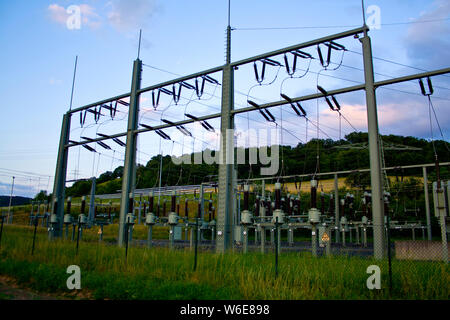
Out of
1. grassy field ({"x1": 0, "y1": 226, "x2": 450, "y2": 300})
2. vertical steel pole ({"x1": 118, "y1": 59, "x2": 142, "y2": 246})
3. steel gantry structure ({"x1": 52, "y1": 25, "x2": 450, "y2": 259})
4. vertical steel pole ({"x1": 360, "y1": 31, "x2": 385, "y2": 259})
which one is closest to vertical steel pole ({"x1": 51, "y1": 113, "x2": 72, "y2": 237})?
steel gantry structure ({"x1": 52, "y1": 25, "x2": 450, "y2": 259})

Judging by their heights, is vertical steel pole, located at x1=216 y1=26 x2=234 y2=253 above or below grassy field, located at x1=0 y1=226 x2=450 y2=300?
above

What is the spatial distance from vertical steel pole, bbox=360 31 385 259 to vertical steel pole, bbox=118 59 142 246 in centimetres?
1124

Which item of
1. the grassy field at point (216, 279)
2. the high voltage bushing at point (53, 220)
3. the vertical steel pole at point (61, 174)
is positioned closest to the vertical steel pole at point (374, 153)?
the grassy field at point (216, 279)

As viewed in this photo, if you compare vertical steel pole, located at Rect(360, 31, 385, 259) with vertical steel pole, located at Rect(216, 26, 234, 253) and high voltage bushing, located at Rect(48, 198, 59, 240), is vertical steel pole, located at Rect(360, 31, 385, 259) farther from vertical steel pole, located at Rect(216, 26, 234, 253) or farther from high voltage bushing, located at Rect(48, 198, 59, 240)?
high voltage bushing, located at Rect(48, 198, 59, 240)

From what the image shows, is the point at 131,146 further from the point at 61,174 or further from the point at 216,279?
the point at 216,279

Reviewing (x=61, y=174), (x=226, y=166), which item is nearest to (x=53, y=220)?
(x=61, y=174)

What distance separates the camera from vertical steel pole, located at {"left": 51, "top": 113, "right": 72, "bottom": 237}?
22031 millimetres

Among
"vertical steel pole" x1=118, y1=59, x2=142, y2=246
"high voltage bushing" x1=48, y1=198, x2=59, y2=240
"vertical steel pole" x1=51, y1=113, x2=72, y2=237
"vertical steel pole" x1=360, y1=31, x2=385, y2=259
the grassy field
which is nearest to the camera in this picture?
the grassy field

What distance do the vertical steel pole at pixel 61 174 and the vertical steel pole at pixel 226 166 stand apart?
466 inches

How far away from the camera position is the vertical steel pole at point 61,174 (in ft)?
72.3

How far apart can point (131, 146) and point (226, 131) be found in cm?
584

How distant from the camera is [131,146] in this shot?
1872cm
